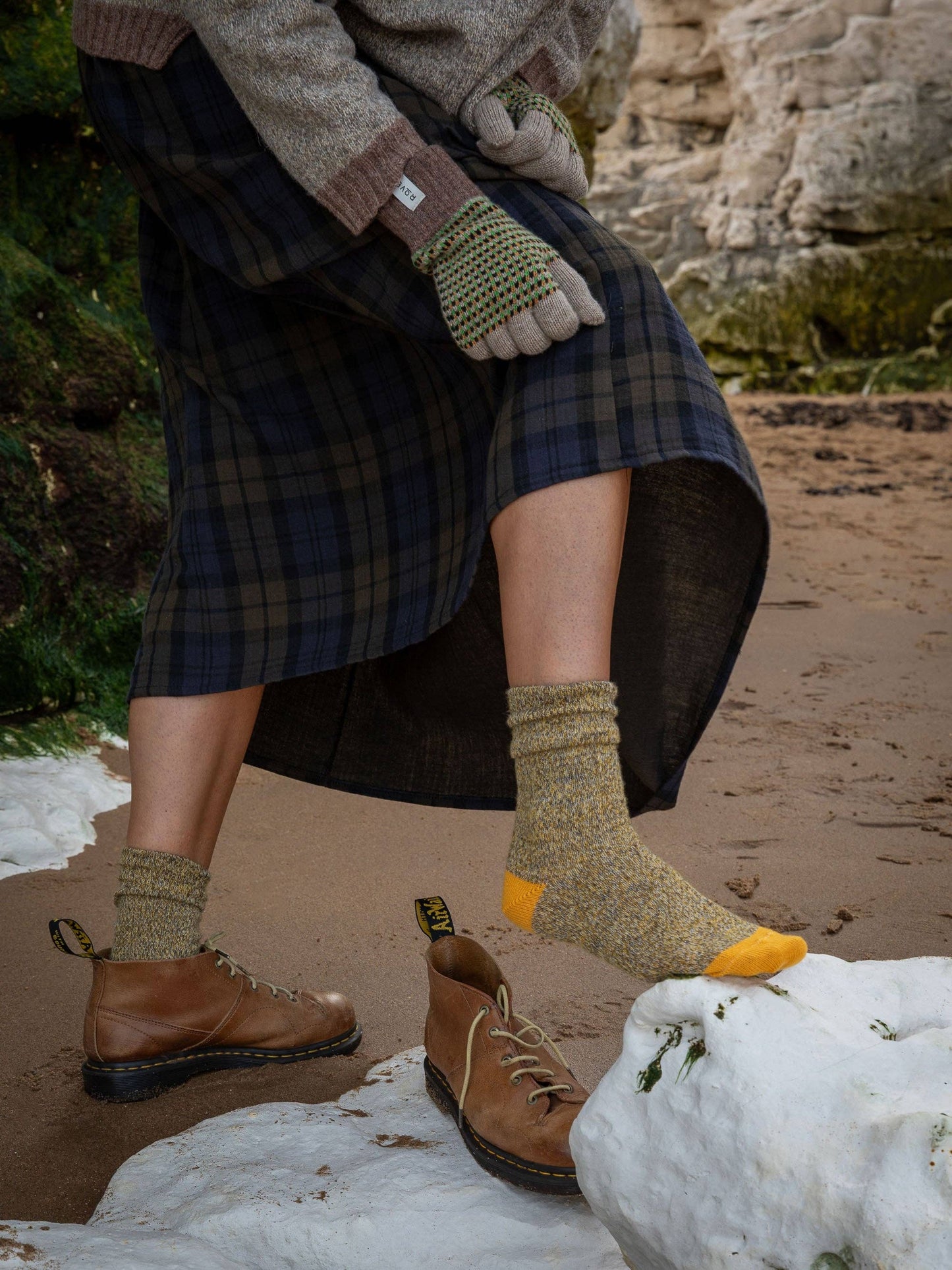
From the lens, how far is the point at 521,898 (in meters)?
1.05

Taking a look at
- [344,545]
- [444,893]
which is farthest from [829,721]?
[344,545]

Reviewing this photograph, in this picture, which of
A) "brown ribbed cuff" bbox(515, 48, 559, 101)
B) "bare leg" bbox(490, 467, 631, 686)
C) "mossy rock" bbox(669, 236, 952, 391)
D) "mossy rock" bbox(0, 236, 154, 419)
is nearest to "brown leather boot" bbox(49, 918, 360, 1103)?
"bare leg" bbox(490, 467, 631, 686)

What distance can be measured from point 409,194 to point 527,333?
19 cm

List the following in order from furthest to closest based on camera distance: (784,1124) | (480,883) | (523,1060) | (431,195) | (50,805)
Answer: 1. (50,805)
2. (480,883)
3. (523,1060)
4. (431,195)
5. (784,1124)

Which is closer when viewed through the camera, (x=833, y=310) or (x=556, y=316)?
(x=556, y=316)

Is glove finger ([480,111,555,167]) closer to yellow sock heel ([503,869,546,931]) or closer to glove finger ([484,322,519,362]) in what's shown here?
glove finger ([484,322,519,362])

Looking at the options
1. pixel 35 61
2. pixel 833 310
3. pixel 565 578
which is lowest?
pixel 565 578

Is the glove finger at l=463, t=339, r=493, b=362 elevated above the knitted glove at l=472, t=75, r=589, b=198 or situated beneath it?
situated beneath

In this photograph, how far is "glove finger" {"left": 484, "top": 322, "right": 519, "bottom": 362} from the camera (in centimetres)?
106

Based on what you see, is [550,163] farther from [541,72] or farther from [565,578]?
[565,578]

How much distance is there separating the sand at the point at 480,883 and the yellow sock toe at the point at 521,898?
42 centimetres

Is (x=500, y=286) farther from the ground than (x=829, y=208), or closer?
closer

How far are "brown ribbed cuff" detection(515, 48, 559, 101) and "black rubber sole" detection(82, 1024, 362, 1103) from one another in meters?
1.15

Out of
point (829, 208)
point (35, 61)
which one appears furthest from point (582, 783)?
point (829, 208)
